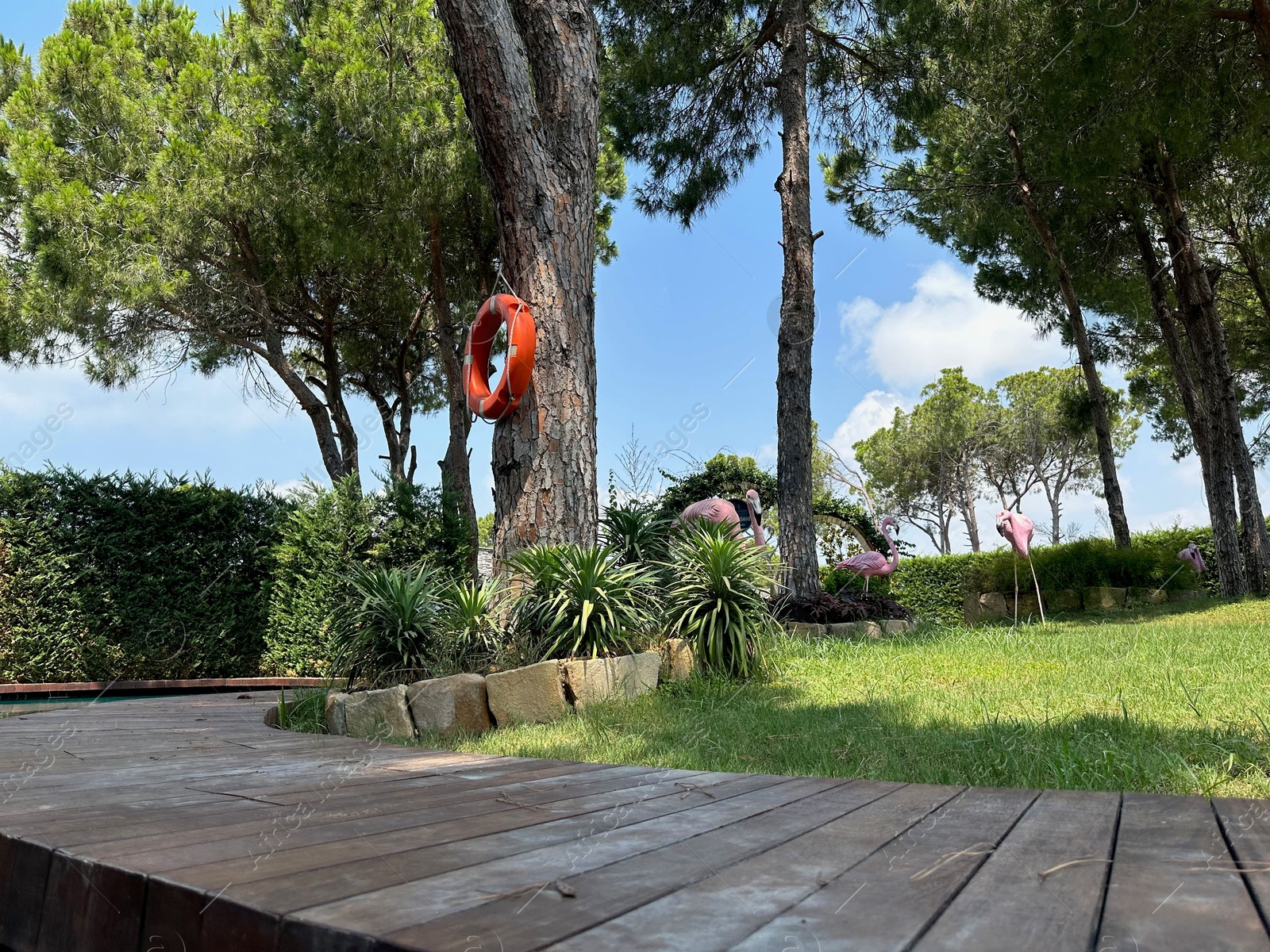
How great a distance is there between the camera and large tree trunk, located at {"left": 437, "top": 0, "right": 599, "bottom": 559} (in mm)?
4902

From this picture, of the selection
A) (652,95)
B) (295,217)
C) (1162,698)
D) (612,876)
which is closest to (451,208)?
(295,217)

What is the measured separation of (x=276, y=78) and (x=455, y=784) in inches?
433

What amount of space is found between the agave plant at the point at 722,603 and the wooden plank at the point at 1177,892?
10.1ft

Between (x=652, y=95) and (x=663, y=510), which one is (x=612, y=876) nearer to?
(x=663, y=510)

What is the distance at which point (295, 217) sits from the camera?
10.1 meters

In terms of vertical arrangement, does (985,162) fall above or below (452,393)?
above

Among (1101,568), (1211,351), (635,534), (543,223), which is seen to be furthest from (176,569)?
(1211,351)

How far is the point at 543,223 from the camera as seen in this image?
518 cm

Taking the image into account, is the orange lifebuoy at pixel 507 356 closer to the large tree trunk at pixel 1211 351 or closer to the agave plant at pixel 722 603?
the agave plant at pixel 722 603

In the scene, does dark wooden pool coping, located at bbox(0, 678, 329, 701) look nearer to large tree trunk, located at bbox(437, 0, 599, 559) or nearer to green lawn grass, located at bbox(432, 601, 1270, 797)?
large tree trunk, located at bbox(437, 0, 599, 559)

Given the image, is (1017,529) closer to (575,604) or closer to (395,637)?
(575,604)

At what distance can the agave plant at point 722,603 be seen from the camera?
173 inches

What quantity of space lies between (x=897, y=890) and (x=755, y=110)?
1003cm

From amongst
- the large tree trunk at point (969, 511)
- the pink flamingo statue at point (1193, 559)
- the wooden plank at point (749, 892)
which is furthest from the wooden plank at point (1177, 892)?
the large tree trunk at point (969, 511)
